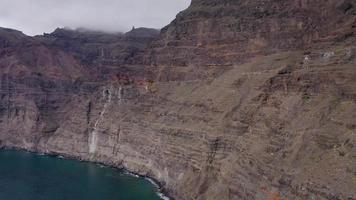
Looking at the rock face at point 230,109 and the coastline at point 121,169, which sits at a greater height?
the rock face at point 230,109

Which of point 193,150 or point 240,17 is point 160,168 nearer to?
point 193,150

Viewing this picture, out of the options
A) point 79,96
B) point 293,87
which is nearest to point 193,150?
point 293,87

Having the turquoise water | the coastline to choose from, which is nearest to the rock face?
the coastline

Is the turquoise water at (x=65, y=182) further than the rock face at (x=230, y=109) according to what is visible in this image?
Yes

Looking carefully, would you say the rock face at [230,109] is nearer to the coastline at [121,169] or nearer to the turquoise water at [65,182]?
the coastline at [121,169]

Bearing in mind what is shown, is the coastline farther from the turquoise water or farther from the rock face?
the rock face

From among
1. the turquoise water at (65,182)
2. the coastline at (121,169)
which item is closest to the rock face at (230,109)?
the coastline at (121,169)

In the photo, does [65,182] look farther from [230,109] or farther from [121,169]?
[230,109]
